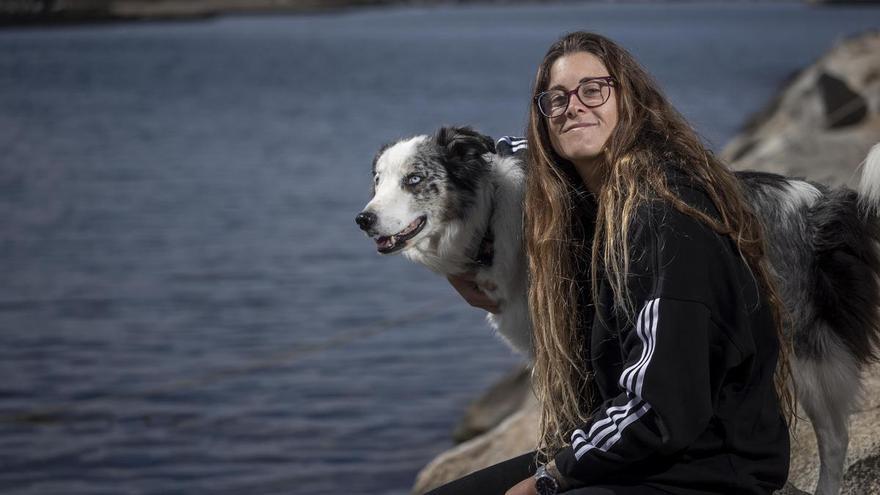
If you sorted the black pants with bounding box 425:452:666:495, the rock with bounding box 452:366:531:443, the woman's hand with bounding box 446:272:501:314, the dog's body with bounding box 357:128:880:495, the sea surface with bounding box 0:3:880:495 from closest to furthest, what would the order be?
1. the black pants with bounding box 425:452:666:495
2. the dog's body with bounding box 357:128:880:495
3. the woman's hand with bounding box 446:272:501:314
4. the rock with bounding box 452:366:531:443
5. the sea surface with bounding box 0:3:880:495

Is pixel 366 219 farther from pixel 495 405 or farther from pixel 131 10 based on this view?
pixel 131 10

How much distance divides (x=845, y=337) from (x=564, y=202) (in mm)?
1307

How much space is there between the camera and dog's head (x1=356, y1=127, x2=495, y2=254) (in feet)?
13.2

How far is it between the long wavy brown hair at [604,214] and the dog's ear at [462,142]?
0.90m

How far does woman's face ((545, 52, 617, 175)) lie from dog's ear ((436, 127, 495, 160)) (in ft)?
3.59

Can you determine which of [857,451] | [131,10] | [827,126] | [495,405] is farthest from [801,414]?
[131,10]

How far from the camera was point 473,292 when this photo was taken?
4.25 meters

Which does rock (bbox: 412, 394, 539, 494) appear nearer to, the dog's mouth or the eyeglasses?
the dog's mouth

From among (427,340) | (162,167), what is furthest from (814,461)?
(162,167)

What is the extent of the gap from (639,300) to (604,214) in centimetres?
27

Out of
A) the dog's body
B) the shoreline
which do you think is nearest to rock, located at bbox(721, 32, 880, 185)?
the dog's body

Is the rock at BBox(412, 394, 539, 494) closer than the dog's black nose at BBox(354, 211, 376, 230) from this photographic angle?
No

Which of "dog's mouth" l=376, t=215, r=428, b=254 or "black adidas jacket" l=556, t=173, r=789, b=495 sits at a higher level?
"dog's mouth" l=376, t=215, r=428, b=254

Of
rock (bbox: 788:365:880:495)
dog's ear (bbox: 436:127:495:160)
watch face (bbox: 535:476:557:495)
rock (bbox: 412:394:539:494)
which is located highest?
dog's ear (bbox: 436:127:495:160)
